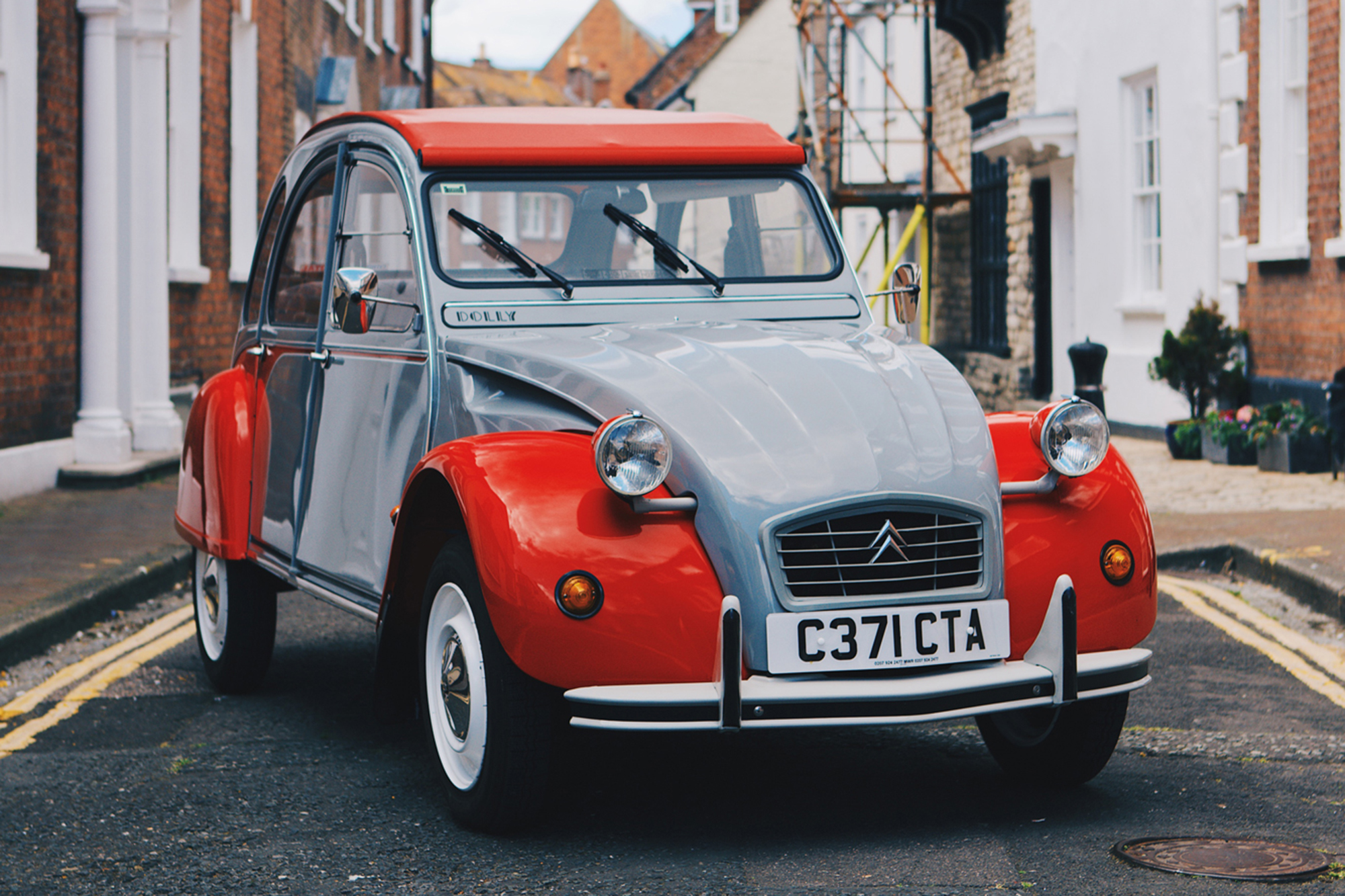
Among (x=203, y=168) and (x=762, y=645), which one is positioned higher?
(x=203, y=168)

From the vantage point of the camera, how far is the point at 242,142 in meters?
18.8

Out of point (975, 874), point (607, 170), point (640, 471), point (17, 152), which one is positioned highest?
point (17, 152)

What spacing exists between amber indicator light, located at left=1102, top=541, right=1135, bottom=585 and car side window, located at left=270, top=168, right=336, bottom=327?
285 cm

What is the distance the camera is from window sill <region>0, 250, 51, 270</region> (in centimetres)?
1105

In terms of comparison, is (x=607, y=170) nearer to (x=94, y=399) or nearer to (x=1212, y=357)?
(x=94, y=399)

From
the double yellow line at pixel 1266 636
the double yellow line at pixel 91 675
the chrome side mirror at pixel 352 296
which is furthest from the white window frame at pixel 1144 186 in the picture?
the chrome side mirror at pixel 352 296

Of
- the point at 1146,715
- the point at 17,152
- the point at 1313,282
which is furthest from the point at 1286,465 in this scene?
the point at 17,152

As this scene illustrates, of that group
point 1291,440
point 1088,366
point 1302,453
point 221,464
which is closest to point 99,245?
point 221,464

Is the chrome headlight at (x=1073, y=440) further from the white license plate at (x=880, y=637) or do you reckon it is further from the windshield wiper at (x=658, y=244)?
the windshield wiper at (x=658, y=244)

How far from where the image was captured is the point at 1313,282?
12906 mm

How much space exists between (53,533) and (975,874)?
712 centimetres

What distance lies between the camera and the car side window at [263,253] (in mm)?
6438

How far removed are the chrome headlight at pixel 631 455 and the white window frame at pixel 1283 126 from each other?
1044 cm

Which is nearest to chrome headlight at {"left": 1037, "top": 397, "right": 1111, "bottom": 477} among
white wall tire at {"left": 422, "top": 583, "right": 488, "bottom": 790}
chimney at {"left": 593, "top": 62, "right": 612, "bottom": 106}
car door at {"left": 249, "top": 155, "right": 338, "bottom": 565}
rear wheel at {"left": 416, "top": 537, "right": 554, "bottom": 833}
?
rear wheel at {"left": 416, "top": 537, "right": 554, "bottom": 833}
